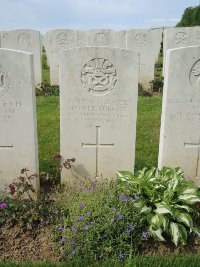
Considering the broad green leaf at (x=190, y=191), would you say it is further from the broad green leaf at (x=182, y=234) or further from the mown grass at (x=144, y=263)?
the mown grass at (x=144, y=263)

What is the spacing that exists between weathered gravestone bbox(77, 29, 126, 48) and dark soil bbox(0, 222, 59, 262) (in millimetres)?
8566

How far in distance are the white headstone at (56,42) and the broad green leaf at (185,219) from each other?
8501mm

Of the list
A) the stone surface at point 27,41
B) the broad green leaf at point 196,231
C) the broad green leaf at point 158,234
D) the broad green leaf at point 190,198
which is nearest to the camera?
the broad green leaf at point 158,234

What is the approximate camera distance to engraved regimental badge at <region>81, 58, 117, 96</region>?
4102 mm

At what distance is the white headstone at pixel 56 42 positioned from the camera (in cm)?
1109

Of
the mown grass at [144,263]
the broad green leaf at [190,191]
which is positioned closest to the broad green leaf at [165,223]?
the mown grass at [144,263]

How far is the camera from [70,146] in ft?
14.6

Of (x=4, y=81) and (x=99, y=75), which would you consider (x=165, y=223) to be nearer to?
(x=99, y=75)

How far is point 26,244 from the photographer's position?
356cm

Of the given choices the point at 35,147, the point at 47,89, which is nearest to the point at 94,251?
the point at 35,147

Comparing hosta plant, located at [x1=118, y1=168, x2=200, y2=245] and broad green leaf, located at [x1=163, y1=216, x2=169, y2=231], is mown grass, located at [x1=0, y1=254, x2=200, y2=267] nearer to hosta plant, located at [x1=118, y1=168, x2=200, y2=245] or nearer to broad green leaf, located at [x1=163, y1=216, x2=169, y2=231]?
hosta plant, located at [x1=118, y1=168, x2=200, y2=245]

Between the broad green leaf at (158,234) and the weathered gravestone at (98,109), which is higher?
the weathered gravestone at (98,109)

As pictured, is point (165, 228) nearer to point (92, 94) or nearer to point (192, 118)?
point (192, 118)

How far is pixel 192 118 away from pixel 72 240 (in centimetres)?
220
